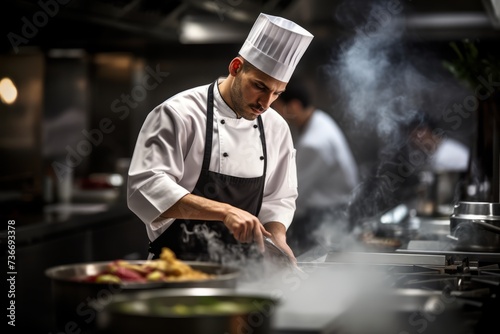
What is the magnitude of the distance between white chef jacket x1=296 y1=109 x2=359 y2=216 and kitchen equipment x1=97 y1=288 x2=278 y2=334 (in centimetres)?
458

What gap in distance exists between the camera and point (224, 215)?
7.78 feet

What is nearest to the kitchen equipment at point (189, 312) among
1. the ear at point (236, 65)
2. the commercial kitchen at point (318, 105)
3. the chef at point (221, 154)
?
the commercial kitchen at point (318, 105)

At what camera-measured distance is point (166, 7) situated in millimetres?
4969

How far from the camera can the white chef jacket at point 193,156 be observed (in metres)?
2.59

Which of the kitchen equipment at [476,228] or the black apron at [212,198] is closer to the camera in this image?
the black apron at [212,198]

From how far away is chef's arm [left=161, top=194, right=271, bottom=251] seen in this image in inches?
87.4

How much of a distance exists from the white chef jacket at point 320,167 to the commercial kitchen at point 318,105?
0.24 m

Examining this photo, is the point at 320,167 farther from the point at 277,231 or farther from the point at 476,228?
the point at 277,231

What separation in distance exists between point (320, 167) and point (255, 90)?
3.49 metres

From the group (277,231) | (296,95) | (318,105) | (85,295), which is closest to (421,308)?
(85,295)

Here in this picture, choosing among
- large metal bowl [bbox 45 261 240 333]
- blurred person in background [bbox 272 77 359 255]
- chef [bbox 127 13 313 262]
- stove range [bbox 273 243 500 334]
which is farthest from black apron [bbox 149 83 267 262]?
blurred person in background [bbox 272 77 359 255]

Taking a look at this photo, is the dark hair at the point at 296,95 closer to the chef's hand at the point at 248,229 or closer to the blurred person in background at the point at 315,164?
the blurred person in background at the point at 315,164

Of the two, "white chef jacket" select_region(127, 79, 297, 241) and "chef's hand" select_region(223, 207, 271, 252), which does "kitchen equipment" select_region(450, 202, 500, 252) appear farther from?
"chef's hand" select_region(223, 207, 271, 252)

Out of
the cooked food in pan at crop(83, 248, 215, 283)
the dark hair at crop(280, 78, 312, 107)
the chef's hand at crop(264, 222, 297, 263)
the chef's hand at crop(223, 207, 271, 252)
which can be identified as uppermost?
the dark hair at crop(280, 78, 312, 107)
